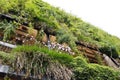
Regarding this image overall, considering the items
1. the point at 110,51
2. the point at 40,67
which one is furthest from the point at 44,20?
the point at 40,67

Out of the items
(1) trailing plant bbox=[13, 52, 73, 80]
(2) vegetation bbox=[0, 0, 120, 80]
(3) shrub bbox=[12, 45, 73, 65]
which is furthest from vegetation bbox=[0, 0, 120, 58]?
(1) trailing plant bbox=[13, 52, 73, 80]

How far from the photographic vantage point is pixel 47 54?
566cm

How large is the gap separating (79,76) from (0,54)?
1591 millimetres

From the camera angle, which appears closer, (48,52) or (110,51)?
(48,52)

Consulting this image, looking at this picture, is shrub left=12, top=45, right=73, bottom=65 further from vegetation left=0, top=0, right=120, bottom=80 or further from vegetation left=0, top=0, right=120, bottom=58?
vegetation left=0, top=0, right=120, bottom=58

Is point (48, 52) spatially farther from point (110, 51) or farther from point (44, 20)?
point (110, 51)

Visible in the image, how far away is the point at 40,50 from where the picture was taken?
5.65m

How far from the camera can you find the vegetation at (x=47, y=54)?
5.44 metres

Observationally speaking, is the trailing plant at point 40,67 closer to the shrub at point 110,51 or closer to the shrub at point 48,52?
the shrub at point 48,52

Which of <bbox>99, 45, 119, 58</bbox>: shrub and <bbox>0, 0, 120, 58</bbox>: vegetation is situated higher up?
<bbox>0, 0, 120, 58</bbox>: vegetation

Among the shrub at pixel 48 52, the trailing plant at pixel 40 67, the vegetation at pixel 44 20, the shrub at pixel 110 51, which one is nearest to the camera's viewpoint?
the trailing plant at pixel 40 67

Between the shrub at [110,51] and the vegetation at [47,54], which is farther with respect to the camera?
the shrub at [110,51]

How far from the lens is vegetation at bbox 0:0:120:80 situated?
17.8 ft

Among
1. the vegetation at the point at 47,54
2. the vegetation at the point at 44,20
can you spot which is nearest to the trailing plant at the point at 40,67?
the vegetation at the point at 47,54
